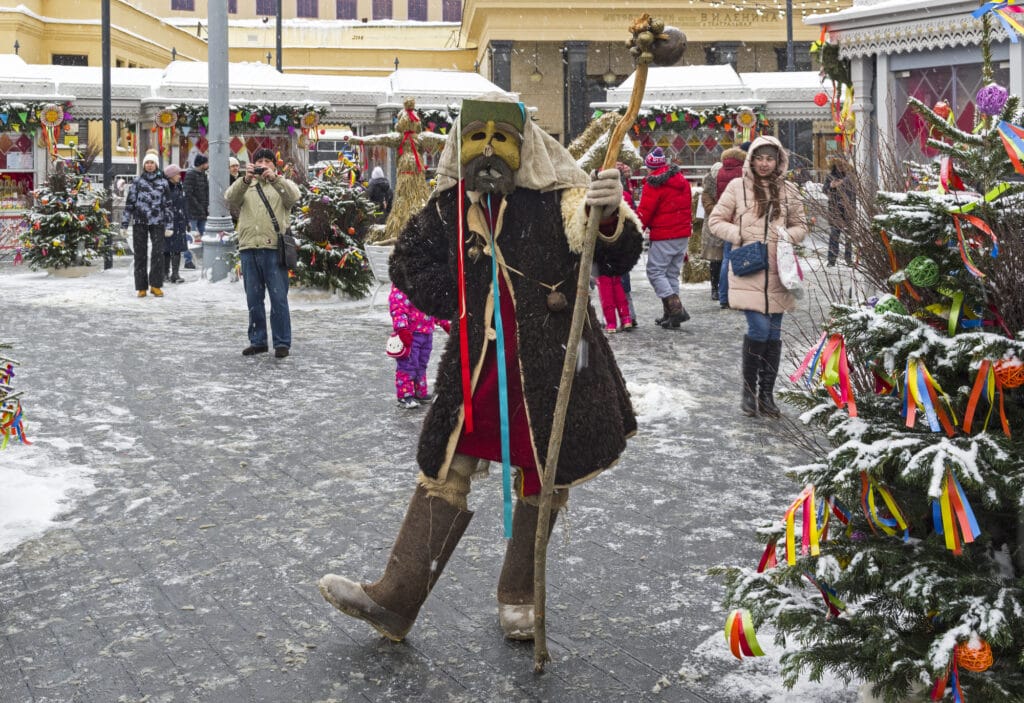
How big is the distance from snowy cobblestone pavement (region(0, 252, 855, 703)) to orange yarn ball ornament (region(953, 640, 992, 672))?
811mm

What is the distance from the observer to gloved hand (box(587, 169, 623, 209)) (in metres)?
3.74

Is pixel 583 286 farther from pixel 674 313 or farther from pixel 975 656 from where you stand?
pixel 674 313

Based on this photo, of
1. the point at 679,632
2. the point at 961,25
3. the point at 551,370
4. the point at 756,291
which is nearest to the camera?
the point at 551,370

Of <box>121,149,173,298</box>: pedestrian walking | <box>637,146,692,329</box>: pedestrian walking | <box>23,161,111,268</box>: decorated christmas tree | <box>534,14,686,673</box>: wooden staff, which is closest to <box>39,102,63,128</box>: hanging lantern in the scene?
<box>23,161,111,268</box>: decorated christmas tree

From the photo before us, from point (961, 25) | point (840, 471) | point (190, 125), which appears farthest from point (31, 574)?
point (190, 125)

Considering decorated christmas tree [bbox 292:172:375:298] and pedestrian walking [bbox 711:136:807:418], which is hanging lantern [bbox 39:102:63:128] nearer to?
decorated christmas tree [bbox 292:172:375:298]

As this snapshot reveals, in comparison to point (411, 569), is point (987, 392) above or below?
above

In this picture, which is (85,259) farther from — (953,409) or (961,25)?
(953,409)

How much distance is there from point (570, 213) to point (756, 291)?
13.1ft

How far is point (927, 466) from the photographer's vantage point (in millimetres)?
2902

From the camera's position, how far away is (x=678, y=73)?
22984 millimetres

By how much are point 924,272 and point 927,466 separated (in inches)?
20.1

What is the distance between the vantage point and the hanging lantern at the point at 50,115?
20.3 m

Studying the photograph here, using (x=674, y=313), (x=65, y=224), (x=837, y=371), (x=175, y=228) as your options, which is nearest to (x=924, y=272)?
(x=837, y=371)
